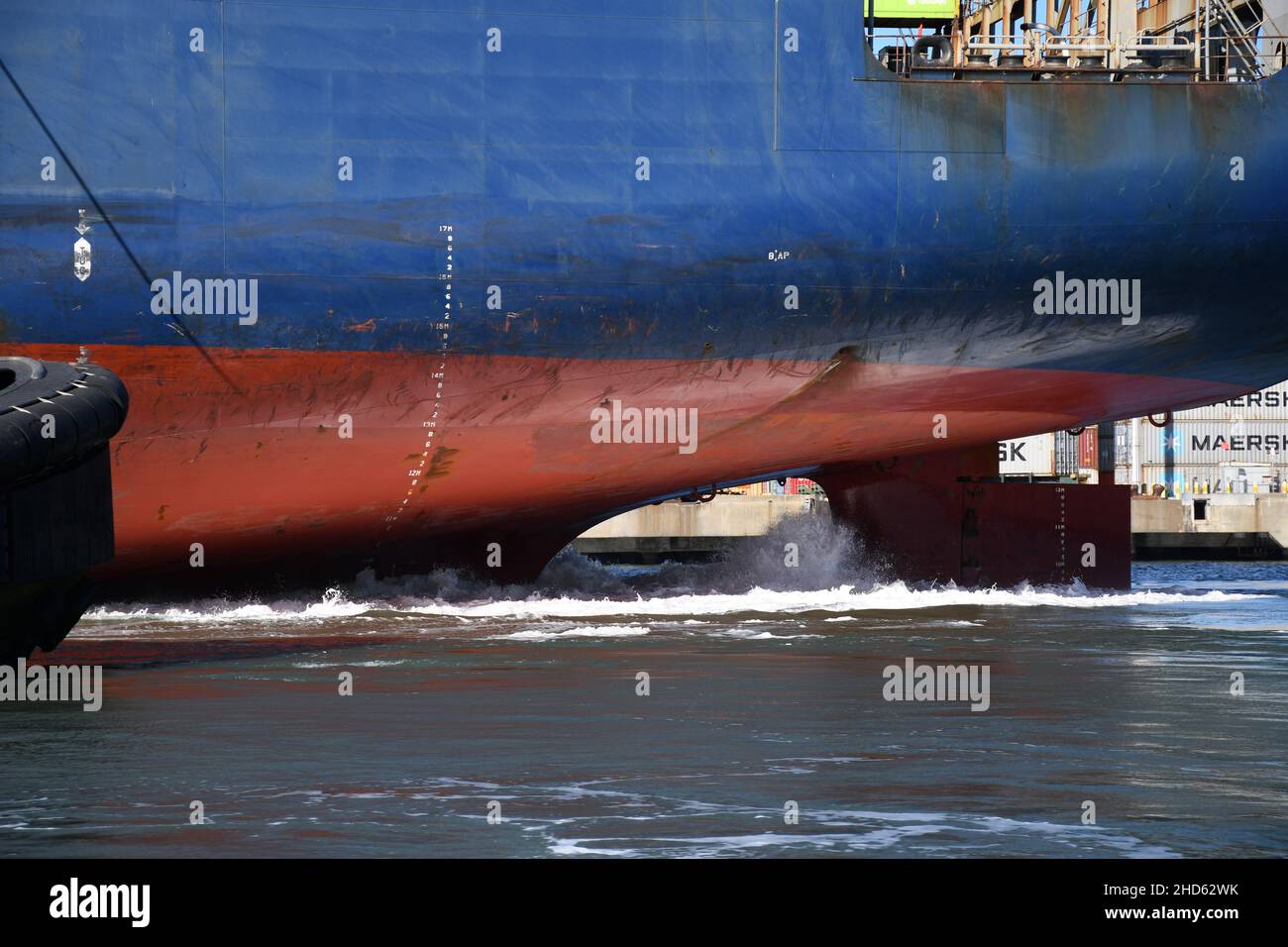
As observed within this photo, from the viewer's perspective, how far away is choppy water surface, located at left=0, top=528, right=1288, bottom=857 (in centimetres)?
638

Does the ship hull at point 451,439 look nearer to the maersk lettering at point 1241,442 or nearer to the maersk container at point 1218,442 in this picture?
the maersk container at point 1218,442

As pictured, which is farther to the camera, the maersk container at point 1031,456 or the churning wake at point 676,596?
the maersk container at point 1031,456

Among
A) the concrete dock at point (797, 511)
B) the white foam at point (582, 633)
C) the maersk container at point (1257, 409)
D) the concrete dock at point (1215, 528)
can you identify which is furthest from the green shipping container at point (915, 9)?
the maersk container at point (1257, 409)

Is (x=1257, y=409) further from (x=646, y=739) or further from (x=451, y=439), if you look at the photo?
(x=646, y=739)

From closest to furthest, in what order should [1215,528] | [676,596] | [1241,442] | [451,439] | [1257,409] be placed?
1. [451,439]
2. [676,596]
3. [1215,528]
4. [1241,442]
5. [1257,409]

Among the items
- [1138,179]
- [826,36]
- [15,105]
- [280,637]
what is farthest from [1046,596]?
[15,105]

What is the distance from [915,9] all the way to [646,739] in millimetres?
10701

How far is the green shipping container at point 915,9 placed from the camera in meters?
16.3

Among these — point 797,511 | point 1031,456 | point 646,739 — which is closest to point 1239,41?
point 646,739

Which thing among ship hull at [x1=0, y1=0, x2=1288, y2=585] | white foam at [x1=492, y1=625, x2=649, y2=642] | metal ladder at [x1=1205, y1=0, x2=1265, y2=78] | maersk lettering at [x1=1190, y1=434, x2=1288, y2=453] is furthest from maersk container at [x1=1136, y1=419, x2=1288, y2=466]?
white foam at [x1=492, y1=625, x2=649, y2=642]

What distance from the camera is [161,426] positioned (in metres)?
A: 14.3

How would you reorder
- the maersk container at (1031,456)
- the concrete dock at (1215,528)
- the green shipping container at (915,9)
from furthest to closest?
1. the maersk container at (1031,456)
2. the concrete dock at (1215,528)
3. the green shipping container at (915,9)

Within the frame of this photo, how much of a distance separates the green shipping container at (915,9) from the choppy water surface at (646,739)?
21.3ft

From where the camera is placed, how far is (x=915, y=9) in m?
16.8
